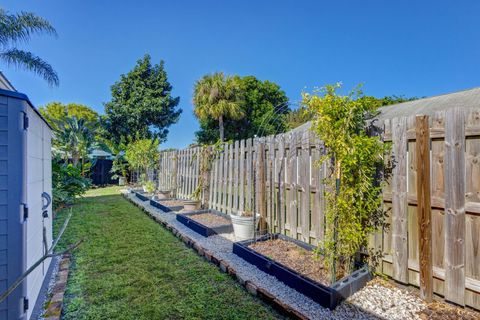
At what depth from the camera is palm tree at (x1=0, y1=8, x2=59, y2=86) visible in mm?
8844

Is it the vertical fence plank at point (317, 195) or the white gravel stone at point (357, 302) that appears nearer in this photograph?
the white gravel stone at point (357, 302)

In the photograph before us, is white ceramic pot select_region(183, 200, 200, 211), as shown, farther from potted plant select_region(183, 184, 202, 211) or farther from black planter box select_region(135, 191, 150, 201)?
black planter box select_region(135, 191, 150, 201)

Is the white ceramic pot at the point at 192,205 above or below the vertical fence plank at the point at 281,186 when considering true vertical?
below

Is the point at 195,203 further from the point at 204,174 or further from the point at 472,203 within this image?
the point at 472,203

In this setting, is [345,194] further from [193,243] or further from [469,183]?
[193,243]

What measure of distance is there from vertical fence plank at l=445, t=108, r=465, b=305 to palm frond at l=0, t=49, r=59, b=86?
12.7 metres

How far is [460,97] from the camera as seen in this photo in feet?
31.3

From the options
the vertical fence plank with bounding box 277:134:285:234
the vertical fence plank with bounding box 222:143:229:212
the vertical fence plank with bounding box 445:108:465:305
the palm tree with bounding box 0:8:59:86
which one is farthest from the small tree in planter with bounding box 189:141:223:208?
the palm tree with bounding box 0:8:59:86

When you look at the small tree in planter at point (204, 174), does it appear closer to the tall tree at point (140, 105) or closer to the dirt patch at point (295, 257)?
the dirt patch at point (295, 257)

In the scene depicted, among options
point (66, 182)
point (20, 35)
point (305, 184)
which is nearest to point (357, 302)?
point (305, 184)

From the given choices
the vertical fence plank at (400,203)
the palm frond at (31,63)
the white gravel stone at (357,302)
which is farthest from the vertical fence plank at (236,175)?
the palm frond at (31,63)

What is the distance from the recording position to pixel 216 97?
19.9 metres

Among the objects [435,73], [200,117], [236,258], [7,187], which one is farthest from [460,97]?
[200,117]

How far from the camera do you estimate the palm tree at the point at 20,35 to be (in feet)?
29.0
